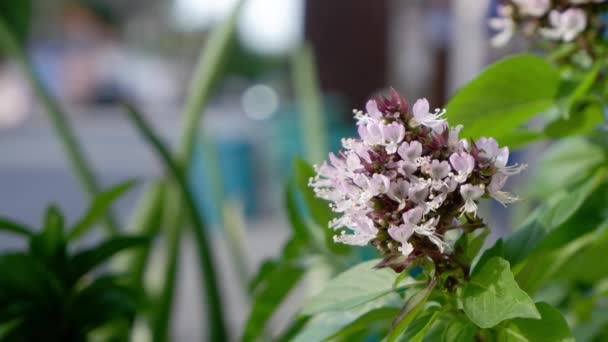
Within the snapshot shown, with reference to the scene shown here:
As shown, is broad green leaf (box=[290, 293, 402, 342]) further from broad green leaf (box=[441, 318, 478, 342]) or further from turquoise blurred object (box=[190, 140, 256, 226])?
turquoise blurred object (box=[190, 140, 256, 226])

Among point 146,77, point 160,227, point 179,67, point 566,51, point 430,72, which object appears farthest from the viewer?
point 179,67

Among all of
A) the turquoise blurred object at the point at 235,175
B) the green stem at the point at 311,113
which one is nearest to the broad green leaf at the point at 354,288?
the green stem at the point at 311,113

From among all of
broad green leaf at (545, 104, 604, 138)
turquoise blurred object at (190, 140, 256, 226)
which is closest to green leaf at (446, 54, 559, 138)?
broad green leaf at (545, 104, 604, 138)

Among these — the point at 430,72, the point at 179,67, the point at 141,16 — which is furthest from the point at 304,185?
the point at 141,16

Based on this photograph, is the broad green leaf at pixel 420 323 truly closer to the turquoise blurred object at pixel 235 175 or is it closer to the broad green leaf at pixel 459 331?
the broad green leaf at pixel 459 331

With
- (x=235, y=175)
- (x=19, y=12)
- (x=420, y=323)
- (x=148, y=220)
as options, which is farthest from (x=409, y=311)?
(x=19, y=12)

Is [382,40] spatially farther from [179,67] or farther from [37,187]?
[179,67]

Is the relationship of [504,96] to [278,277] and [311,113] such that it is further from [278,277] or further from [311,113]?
[311,113]
